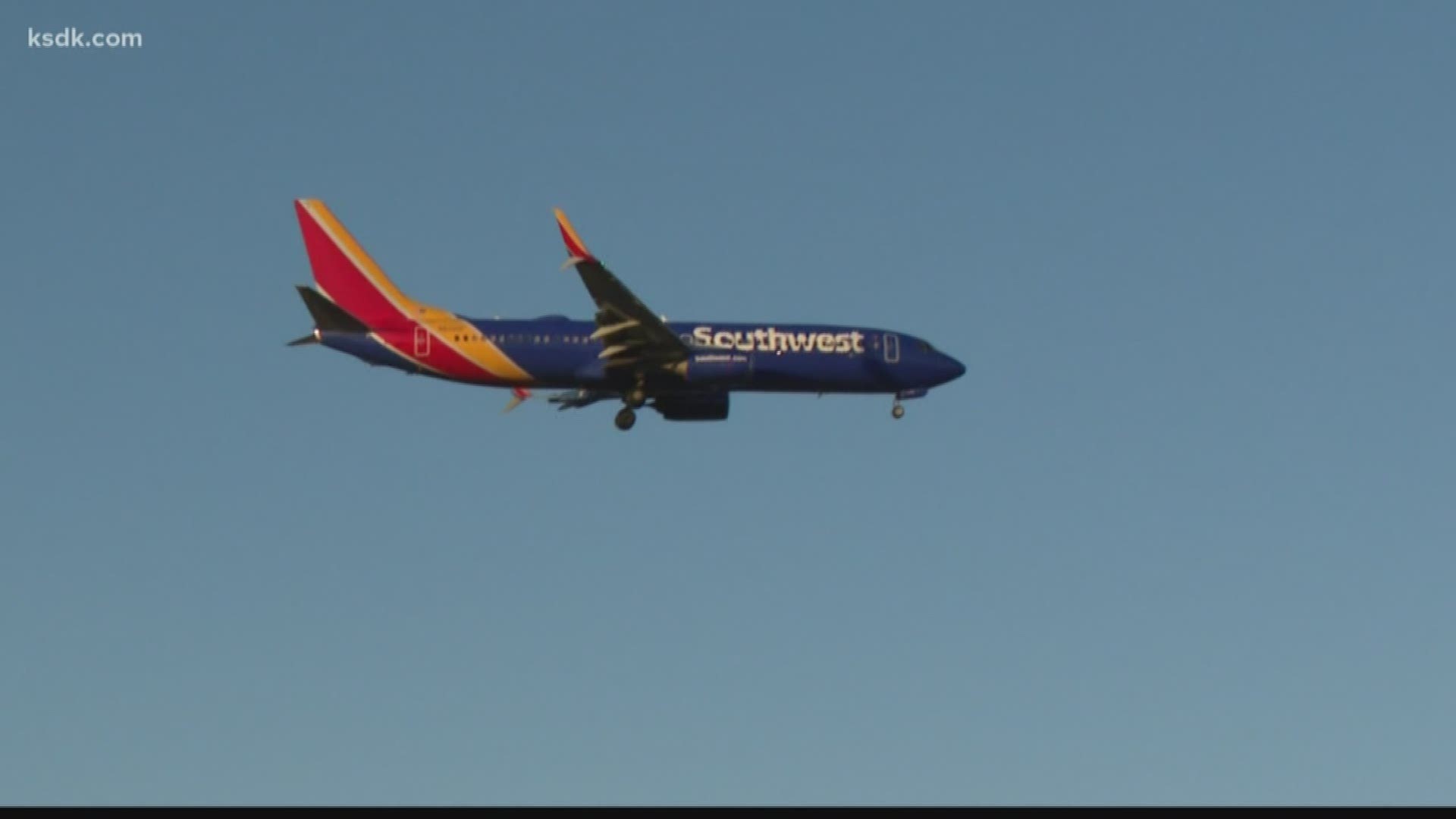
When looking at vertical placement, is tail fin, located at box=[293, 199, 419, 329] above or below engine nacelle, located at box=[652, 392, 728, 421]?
above

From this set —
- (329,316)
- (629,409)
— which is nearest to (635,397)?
(629,409)

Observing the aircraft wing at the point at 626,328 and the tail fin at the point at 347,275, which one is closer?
the aircraft wing at the point at 626,328

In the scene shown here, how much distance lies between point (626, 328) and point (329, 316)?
11643mm

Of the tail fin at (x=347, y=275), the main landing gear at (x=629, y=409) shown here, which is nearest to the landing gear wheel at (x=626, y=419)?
the main landing gear at (x=629, y=409)

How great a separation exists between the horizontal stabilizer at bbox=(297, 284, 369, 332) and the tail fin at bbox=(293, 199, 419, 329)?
0.16 metres

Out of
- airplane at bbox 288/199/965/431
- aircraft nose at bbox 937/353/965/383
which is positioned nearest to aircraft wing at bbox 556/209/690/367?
airplane at bbox 288/199/965/431

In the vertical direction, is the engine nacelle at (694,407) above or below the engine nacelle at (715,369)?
below

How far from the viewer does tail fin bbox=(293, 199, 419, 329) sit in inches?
4353

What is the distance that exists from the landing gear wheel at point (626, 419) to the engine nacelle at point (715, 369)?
9.61ft

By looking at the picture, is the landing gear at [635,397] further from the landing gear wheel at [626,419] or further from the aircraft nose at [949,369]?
the aircraft nose at [949,369]

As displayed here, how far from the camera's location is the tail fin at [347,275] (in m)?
111

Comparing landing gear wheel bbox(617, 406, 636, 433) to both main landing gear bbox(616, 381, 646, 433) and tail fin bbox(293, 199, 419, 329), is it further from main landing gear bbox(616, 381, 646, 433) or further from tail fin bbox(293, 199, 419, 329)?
tail fin bbox(293, 199, 419, 329)
